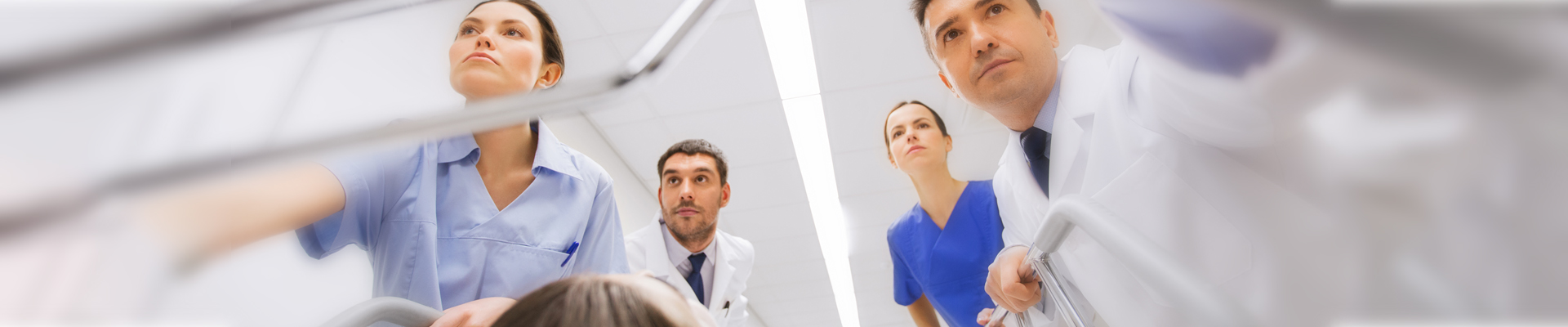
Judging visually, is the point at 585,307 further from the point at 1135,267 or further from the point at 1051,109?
the point at 1051,109

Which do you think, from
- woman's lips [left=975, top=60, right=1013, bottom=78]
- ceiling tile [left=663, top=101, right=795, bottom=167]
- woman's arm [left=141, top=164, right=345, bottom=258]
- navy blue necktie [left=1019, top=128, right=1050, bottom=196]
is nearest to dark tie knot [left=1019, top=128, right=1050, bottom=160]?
navy blue necktie [left=1019, top=128, right=1050, bottom=196]

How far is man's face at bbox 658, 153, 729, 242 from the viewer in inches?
79.3

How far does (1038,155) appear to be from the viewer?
135 cm

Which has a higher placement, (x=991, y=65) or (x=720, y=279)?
(x=991, y=65)

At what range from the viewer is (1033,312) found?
1.33 metres

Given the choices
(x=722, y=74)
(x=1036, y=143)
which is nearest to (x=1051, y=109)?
(x=1036, y=143)

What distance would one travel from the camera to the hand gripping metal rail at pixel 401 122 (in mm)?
264

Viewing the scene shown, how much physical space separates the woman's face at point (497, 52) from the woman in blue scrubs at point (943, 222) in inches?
41.8

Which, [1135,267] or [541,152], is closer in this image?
[1135,267]

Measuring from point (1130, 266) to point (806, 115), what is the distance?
2370mm

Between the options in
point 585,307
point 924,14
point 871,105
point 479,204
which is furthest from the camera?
point 871,105

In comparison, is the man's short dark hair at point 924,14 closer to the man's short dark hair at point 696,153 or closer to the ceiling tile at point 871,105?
the man's short dark hair at point 696,153

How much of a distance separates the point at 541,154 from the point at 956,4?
839 mm

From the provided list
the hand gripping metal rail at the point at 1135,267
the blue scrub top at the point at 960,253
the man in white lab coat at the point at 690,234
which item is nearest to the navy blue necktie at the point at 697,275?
the man in white lab coat at the point at 690,234
